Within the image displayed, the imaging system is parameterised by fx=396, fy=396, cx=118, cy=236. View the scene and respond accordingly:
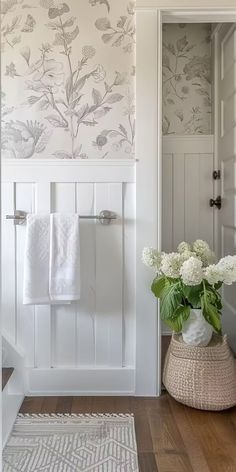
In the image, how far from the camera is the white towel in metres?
1.79

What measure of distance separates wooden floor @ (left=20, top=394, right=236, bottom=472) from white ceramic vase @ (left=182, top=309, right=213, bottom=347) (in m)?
0.31

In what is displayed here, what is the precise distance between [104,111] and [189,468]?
60.5 inches

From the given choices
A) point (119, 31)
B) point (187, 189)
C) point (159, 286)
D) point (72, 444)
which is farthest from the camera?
point (187, 189)

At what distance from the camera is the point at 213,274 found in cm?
167

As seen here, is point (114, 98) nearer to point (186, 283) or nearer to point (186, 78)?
point (186, 78)

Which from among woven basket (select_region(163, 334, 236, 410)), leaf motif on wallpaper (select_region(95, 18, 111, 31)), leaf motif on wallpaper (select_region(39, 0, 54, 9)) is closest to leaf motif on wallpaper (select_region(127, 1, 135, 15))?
leaf motif on wallpaper (select_region(95, 18, 111, 31))

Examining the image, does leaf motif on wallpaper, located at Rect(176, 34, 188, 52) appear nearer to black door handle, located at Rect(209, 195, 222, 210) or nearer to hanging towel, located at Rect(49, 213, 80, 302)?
black door handle, located at Rect(209, 195, 222, 210)

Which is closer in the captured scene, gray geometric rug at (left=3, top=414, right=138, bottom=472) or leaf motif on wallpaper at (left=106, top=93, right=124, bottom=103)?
gray geometric rug at (left=3, top=414, right=138, bottom=472)

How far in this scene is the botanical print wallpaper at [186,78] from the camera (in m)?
2.49

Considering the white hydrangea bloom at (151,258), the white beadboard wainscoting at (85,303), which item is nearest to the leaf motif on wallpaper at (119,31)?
the white beadboard wainscoting at (85,303)

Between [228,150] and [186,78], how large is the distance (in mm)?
562

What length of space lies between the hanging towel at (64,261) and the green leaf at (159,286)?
0.35 metres

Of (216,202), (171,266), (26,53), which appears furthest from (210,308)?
(26,53)

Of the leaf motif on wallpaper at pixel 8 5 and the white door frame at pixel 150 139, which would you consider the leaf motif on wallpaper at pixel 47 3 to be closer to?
the leaf motif on wallpaper at pixel 8 5
